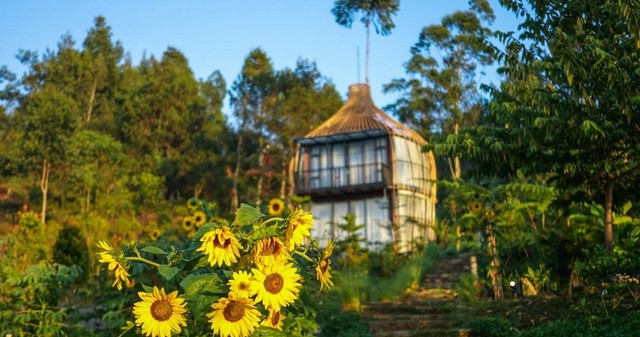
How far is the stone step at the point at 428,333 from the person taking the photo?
24.8 ft

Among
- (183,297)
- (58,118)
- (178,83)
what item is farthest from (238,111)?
(183,297)

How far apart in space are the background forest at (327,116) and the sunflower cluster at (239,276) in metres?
2.09

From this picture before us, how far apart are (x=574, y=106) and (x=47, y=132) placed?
2120cm

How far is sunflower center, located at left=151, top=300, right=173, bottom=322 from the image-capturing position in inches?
105

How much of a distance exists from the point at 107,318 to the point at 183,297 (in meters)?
3.42

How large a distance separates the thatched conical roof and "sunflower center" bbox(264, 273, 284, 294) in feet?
65.7

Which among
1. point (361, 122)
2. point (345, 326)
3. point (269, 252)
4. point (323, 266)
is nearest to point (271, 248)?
point (269, 252)

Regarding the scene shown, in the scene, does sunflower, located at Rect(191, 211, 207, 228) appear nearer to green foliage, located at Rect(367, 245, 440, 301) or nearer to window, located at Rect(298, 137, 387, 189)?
green foliage, located at Rect(367, 245, 440, 301)

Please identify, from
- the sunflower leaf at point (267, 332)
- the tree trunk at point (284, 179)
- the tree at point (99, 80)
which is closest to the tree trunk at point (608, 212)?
the sunflower leaf at point (267, 332)

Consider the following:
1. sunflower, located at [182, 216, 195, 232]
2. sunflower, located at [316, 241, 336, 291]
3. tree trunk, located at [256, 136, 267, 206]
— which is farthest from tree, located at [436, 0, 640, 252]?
tree trunk, located at [256, 136, 267, 206]

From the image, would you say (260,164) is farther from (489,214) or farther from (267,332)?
(267,332)

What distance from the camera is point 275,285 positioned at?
2.75 meters

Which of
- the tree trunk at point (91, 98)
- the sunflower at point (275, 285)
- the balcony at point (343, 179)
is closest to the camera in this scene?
the sunflower at point (275, 285)

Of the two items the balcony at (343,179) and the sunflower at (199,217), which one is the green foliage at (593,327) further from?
the balcony at (343,179)
